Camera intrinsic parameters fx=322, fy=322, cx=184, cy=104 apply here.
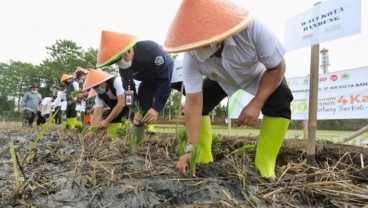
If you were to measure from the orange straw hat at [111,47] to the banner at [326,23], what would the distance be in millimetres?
1436

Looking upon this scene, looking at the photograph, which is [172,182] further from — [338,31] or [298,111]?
[298,111]

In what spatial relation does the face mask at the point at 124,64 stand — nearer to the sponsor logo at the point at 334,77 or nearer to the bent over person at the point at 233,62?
the bent over person at the point at 233,62

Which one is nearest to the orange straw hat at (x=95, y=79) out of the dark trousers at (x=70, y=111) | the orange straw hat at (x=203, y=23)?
the orange straw hat at (x=203, y=23)

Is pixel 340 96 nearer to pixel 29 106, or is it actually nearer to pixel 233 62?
pixel 233 62

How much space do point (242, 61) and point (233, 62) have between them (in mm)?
52

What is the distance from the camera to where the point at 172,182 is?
149 cm

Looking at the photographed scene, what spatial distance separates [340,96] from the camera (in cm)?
498

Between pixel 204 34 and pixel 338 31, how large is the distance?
123 centimetres

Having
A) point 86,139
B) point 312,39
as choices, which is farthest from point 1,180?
point 312,39

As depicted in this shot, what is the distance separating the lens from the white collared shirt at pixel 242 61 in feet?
5.67

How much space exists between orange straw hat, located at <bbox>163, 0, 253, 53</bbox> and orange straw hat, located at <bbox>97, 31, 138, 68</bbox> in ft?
4.49

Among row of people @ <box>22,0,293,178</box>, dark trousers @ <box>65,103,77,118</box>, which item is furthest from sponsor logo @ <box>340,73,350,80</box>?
dark trousers @ <box>65,103,77,118</box>

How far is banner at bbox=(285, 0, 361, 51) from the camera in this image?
2158mm

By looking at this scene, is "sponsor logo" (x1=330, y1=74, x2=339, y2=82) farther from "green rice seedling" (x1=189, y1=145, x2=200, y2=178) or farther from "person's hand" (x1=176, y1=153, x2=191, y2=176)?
"green rice seedling" (x1=189, y1=145, x2=200, y2=178)
